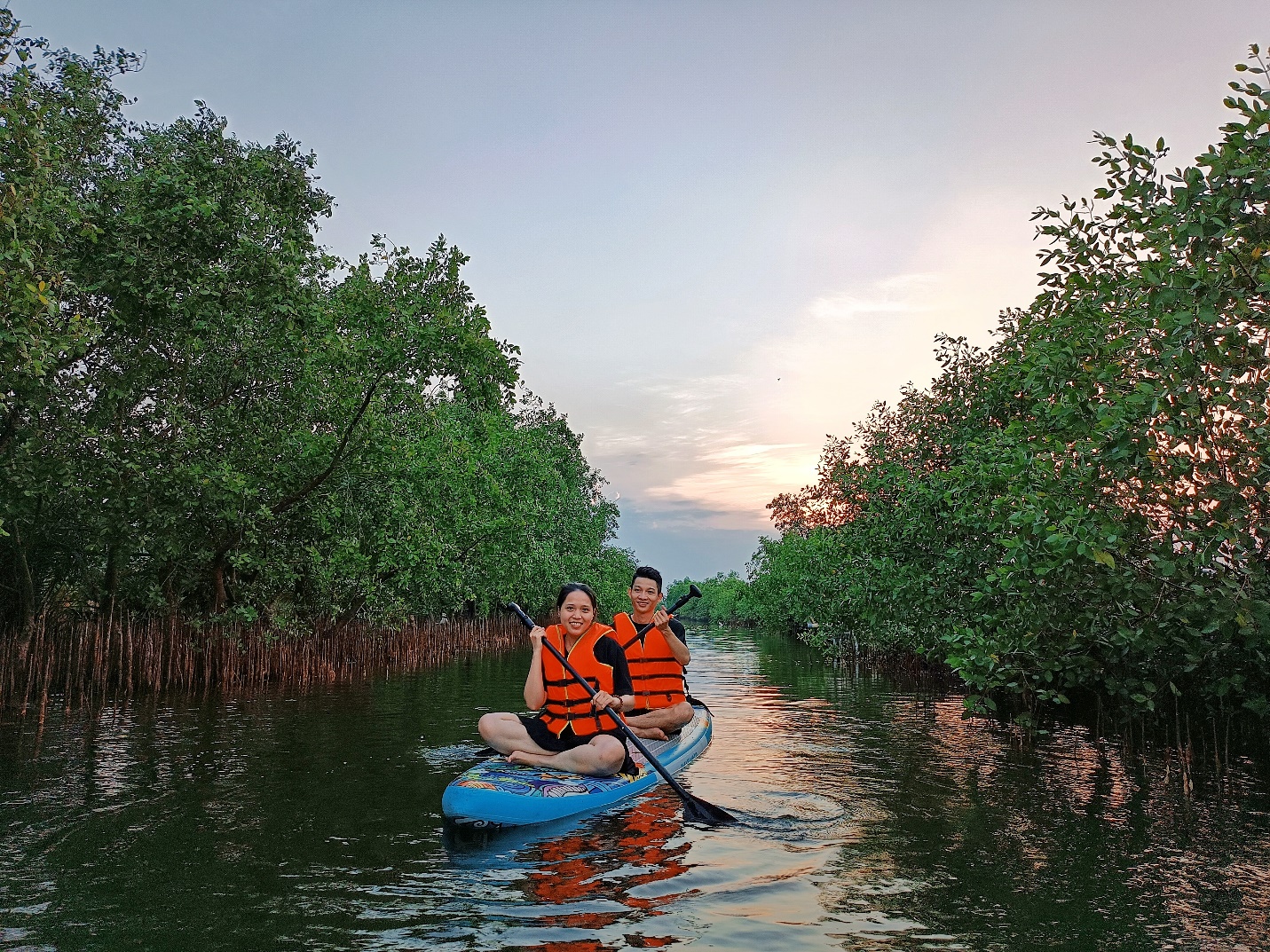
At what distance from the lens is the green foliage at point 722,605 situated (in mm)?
72188

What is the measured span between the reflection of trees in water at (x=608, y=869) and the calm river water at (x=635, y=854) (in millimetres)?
24

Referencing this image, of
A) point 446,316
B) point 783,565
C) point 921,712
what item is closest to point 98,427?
point 446,316

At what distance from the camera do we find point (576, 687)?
8.57m

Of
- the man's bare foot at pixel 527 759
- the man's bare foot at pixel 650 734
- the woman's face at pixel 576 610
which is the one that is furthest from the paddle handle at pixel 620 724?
the man's bare foot at pixel 650 734

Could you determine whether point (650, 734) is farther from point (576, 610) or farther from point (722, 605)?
point (722, 605)

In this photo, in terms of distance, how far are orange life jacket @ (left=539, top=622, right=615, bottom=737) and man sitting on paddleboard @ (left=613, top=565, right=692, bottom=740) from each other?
1.96 meters

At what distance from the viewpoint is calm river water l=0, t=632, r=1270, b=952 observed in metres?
5.46

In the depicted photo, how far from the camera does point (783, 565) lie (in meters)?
50.2

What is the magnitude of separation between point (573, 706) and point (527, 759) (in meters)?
→ 0.63

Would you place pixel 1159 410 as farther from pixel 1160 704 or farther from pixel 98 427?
pixel 98 427

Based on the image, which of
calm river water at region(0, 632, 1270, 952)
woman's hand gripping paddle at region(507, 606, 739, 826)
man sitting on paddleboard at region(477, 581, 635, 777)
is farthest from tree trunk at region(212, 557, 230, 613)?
woman's hand gripping paddle at region(507, 606, 739, 826)

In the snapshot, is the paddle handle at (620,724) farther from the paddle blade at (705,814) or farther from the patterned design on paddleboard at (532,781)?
the patterned design on paddleboard at (532,781)

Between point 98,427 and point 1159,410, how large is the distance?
1529cm

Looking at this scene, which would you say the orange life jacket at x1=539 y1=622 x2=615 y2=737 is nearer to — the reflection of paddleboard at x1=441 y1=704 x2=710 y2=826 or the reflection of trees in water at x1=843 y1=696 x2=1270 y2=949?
the reflection of paddleboard at x1=441 y1=704 x2=710 y2=826
